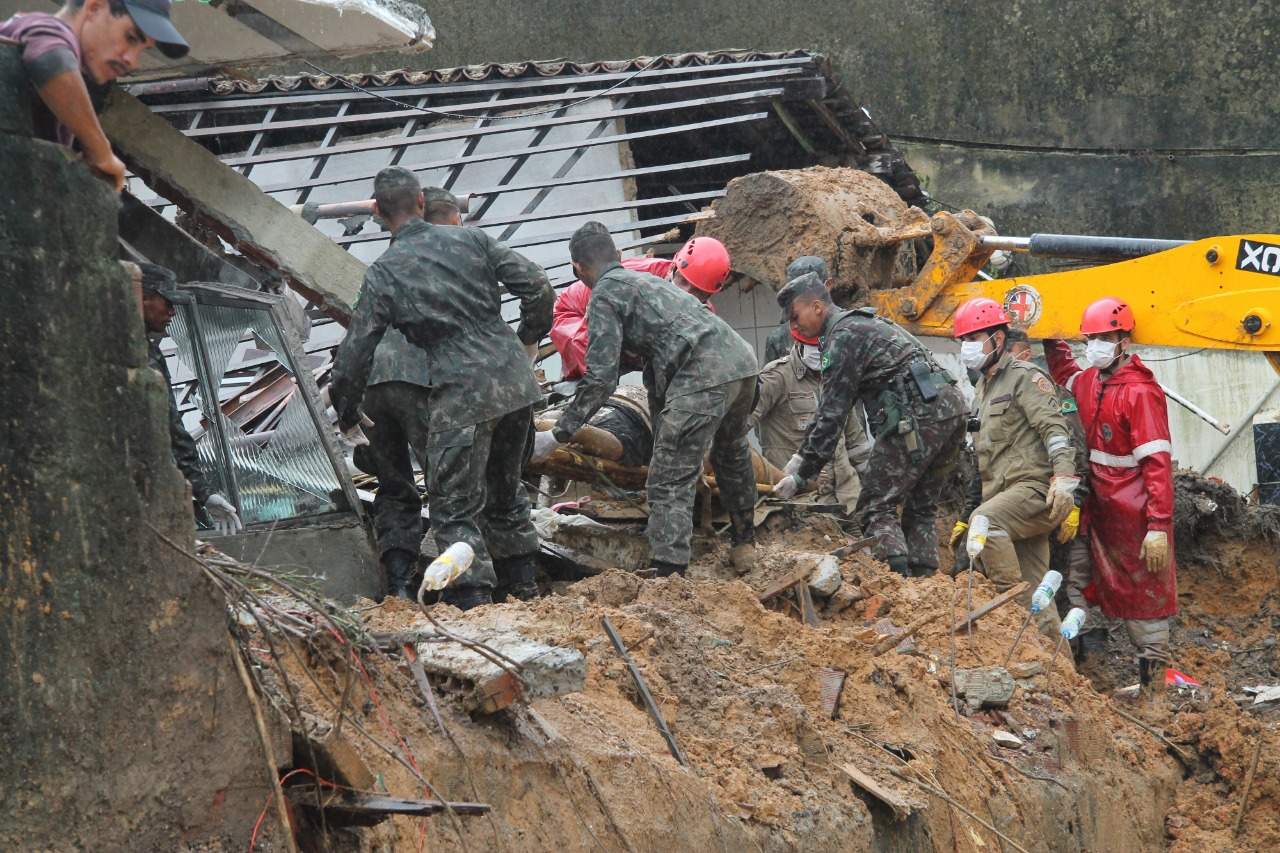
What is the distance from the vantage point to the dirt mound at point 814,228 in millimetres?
11719

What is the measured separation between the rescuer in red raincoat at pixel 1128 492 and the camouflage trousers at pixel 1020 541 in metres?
0.41

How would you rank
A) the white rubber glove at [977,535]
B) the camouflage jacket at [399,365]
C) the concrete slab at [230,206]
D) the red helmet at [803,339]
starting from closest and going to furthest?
the camouflage jacket at [399,365] < the white rubber glove at [977,535] < the concrete slab at [230,206] < the red helmet at [803,339]

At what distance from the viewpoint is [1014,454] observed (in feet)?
30.5

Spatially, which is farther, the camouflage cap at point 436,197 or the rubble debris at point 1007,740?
the camouflage cap at point 436,197

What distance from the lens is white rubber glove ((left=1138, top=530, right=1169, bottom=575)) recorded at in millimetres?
9047

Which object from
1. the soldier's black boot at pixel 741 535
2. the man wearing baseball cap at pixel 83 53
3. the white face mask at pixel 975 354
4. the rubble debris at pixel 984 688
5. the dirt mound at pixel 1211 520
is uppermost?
the man wearing baseball cap at pixel 83 53

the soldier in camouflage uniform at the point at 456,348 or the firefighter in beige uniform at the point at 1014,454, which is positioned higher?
the soldier in camouflage uniform at the point at 456,348

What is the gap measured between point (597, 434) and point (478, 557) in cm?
165

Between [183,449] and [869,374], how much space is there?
3.91 meters

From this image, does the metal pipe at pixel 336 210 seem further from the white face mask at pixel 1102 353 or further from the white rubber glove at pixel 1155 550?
the white rubber glove at pixel 1155 550

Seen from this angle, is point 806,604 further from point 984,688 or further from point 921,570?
point 921,570

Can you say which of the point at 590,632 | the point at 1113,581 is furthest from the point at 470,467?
the point at 1113,581

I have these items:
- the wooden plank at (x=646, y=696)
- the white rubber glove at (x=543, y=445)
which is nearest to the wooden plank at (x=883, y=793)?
the wooden plank at (x=646, y=696)

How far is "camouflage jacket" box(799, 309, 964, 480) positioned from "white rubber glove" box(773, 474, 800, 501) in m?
0.07
